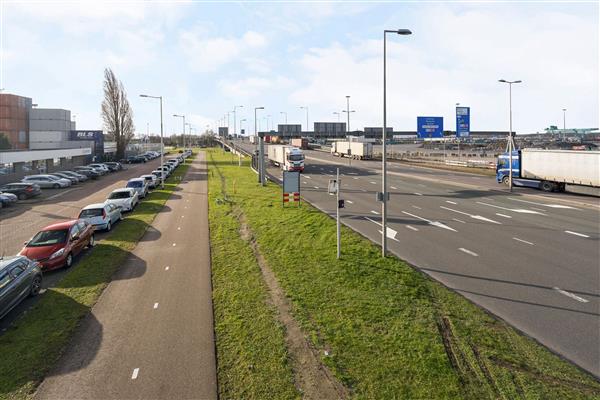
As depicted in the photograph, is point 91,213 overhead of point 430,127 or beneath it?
beneath

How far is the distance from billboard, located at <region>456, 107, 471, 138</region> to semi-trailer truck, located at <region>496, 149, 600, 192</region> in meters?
19.5

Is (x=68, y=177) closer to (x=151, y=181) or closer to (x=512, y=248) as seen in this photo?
(x=151, y=181)

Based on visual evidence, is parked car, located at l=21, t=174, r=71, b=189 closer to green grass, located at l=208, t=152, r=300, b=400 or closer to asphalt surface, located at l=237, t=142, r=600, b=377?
asphalt surface, located at l=237, t=142, r=600, b=377

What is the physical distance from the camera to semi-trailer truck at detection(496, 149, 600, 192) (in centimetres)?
3231

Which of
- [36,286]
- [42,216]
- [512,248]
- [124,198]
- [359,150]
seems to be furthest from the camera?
[359,150]

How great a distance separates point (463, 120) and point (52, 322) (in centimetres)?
5881

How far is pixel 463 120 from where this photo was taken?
6022cm

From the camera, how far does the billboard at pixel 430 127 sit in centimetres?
6619

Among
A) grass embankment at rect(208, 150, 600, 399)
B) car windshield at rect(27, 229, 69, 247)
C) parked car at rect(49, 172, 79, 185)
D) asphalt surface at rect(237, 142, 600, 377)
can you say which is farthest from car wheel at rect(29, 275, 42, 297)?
parked car at rect(49, 172, 79, 185)

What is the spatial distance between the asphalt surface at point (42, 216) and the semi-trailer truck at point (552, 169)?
33.4m

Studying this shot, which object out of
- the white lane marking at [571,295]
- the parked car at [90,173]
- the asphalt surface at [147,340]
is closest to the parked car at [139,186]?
the asphalt surface at [147,340]

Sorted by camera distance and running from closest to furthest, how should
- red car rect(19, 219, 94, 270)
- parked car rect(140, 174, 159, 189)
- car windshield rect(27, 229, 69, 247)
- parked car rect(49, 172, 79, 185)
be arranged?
red car rect(19, 219, 94, 270)
car windshield rect(27, 229, 69, 247)
parked car rect(140, 174, 159, 189)
parked car rect(49, 172, 79, 185)

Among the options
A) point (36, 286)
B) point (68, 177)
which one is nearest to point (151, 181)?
point (68, 177)

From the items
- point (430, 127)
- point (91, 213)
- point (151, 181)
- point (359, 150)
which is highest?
point (430, 127)
